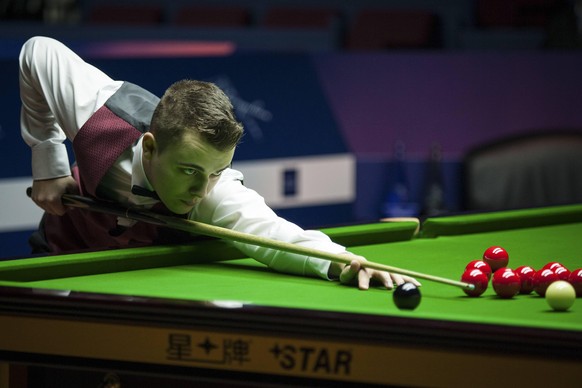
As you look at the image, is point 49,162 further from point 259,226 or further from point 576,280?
point 576,280

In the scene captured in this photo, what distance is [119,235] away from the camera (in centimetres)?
293

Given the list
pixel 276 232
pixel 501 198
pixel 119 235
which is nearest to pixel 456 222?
pixel 276 232

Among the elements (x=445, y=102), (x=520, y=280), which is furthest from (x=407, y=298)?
(x=445, y=102)

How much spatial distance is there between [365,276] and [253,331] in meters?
0.46

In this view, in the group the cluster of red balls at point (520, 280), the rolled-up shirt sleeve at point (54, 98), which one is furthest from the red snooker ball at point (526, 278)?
the rolled-up shirt sleeve at point (54, 98)

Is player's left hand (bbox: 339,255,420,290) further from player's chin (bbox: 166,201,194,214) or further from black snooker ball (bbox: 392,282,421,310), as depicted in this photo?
player's chin (bbox: 166,201,194,214)

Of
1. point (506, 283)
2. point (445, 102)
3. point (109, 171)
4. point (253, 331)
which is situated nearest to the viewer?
point (253, 331)

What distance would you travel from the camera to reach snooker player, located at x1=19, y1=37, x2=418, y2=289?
8.20 feet

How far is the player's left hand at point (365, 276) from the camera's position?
7.78 ft

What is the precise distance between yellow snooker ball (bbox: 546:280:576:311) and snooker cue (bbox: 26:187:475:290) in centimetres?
20

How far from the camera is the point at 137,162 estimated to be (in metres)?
2.75

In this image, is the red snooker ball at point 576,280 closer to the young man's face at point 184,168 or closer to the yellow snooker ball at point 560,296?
the yellow snooker ball at point 560,296

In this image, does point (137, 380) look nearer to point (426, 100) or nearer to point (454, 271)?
point (454, 271)

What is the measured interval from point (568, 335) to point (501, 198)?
12.5 ft
